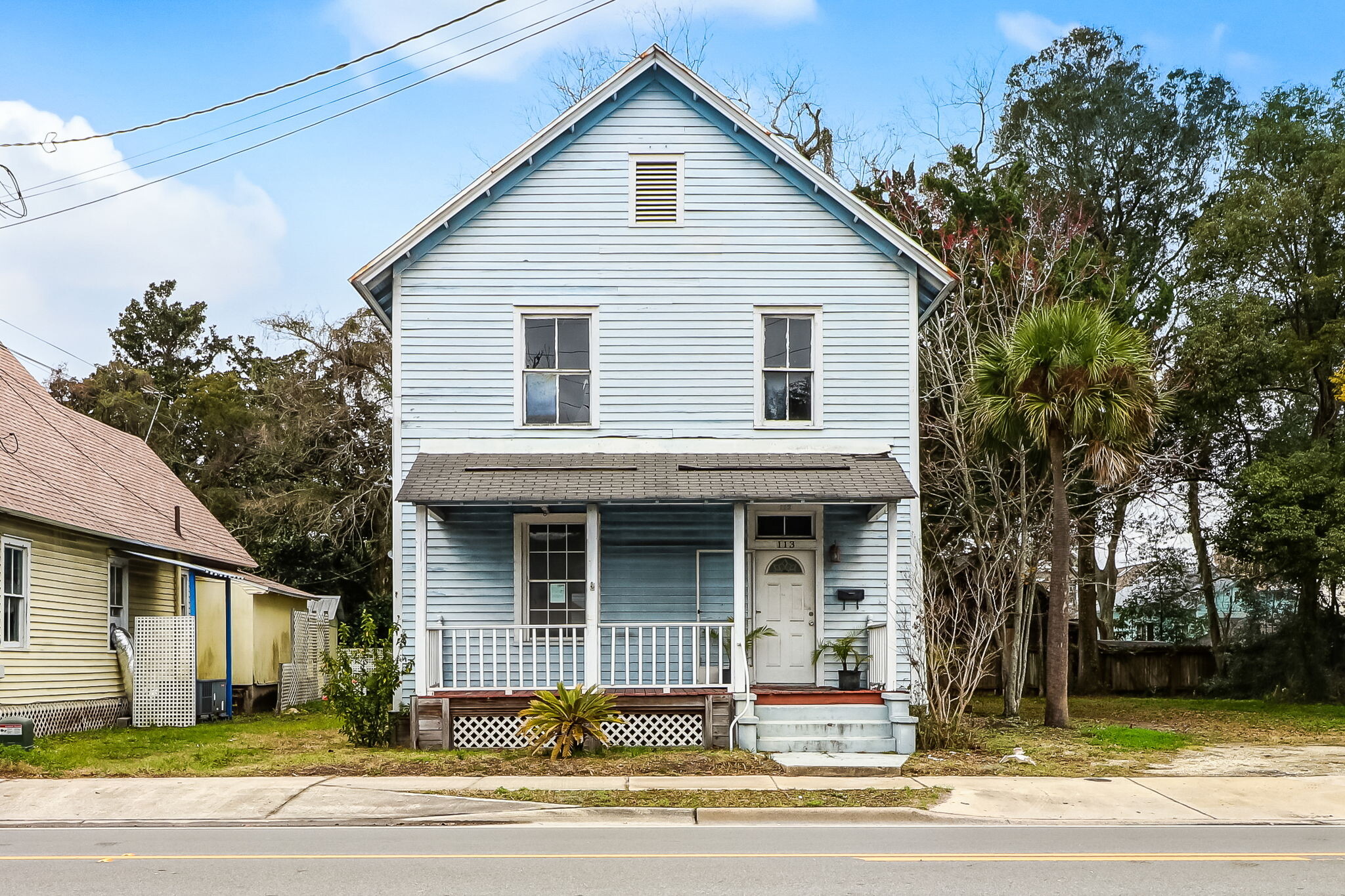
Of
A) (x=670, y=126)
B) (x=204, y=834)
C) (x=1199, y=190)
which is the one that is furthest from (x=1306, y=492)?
(x=204, y=834)

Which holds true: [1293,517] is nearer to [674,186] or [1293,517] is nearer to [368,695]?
[674,186]

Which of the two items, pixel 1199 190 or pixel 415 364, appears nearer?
pixel 415 364

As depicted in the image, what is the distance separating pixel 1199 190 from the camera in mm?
34688

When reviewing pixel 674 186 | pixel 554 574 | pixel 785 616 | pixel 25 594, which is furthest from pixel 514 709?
pixel 25 594

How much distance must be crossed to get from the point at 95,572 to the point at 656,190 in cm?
1146

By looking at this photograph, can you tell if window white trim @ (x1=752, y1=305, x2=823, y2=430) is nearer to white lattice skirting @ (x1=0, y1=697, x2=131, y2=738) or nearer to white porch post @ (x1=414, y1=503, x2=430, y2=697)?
white porch post @ (x1=414, y1=503, x2=430, y2=697)

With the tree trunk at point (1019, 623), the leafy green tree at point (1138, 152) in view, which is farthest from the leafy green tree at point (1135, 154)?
the tree trunk at point (1019, 623)

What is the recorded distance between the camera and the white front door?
747 inches

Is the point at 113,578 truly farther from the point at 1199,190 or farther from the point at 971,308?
the point at 1199,190

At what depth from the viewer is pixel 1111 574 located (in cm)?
3641

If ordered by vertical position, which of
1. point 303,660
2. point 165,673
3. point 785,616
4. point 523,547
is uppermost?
point 523,547

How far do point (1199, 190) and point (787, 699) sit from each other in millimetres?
Result: 23628

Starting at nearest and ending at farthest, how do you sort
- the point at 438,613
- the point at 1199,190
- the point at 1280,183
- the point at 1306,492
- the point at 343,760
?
the point at 343,760 < the point at 438,613 < the point at 1306,492 < the point at 1280,183 < the point at 1199,190

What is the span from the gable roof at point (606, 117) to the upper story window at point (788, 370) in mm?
1656
